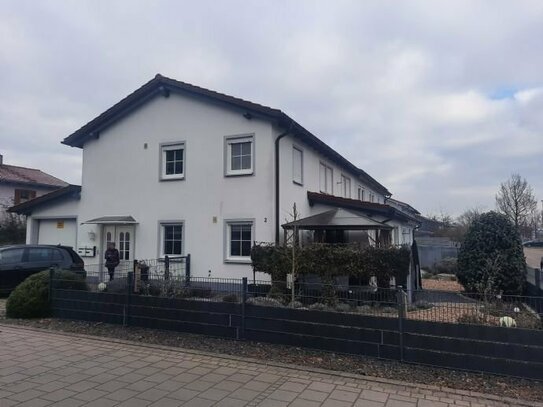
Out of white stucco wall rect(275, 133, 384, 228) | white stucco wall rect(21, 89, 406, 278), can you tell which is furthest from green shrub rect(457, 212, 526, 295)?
white stucco wall rect(21, 89, 406, 278)

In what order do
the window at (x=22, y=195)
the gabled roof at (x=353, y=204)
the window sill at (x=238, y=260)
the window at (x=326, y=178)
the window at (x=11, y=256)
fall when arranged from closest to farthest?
the window at (x=11, y=256)
the window sill at (x=238, y=260)
the gabled roof at (x=353, y=204)
the window at (x=326, y=178)
the window at (x=22, y=195)

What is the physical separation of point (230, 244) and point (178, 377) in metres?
8.98

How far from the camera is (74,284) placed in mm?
9445

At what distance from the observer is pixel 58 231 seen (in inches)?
709

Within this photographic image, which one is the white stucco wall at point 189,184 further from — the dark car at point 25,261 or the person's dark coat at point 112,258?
the dark car at point 25,261

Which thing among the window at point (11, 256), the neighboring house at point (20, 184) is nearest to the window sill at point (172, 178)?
the window at point (11, 256)

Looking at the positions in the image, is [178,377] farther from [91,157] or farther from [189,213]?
[91,157]

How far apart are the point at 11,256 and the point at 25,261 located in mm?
404

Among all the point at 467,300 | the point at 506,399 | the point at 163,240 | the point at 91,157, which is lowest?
the point at 506,399

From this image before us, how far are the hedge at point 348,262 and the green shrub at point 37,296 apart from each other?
16.3 feet

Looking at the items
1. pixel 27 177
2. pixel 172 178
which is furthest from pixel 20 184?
pixel 172 178

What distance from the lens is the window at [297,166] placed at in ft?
52.4

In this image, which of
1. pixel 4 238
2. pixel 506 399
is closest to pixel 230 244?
pixel 506 399

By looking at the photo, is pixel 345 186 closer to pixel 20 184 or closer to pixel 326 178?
pixel 326 178
